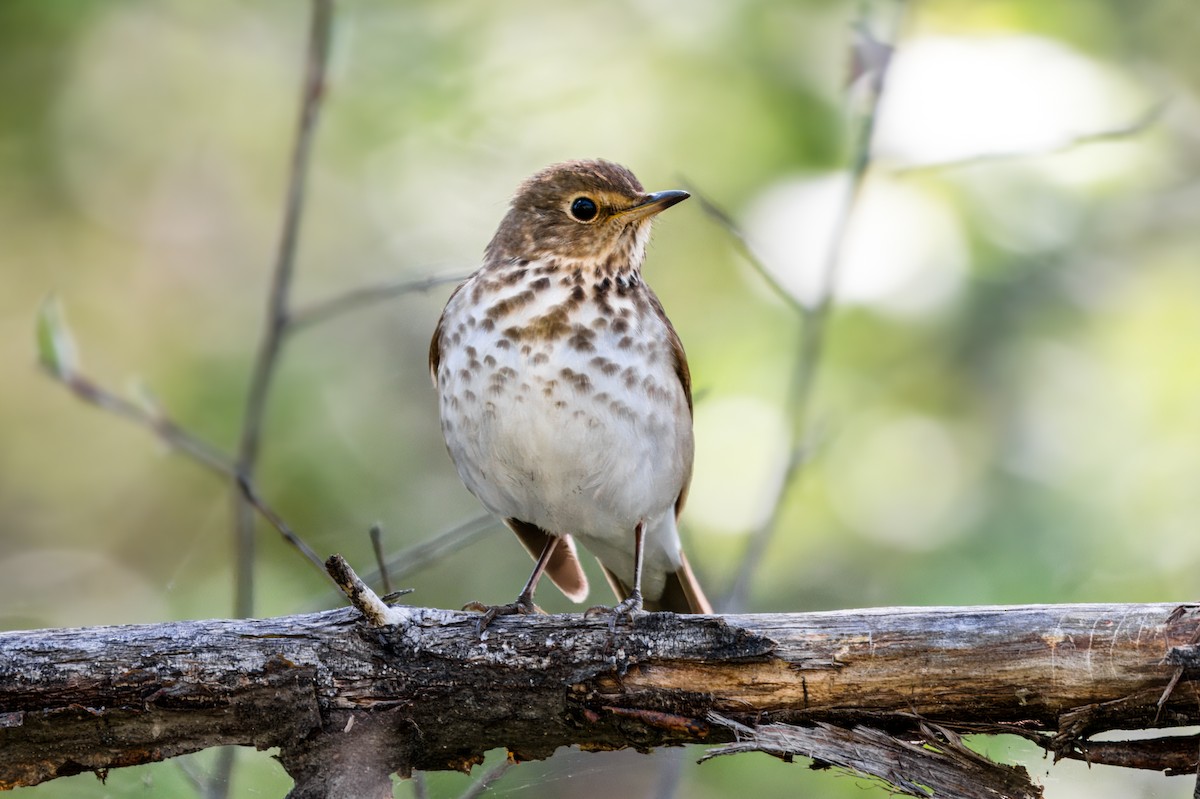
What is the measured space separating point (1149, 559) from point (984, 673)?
2324 millimetres

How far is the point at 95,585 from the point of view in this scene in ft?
23.3

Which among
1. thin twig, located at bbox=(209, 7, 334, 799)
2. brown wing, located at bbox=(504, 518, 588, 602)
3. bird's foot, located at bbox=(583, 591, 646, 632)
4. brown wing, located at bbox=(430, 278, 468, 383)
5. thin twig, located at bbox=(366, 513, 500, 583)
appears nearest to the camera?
bird's foot, located at bbox=(583, 591, 646, 632)

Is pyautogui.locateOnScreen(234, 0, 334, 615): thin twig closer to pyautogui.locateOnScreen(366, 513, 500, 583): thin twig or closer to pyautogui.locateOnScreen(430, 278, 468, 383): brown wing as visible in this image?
pyautogui.locateOnScreen(366, 513, 500, 583): thin twig

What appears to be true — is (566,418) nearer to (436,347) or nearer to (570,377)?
(570,377)

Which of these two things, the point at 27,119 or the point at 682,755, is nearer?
the point at 682,755

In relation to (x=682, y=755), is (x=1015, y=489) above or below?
above

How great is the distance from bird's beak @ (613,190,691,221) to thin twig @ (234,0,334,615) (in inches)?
45.4

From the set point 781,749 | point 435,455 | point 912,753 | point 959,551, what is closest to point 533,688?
point 781,749

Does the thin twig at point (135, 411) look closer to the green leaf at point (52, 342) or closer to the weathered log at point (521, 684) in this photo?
the green leaf at point (52, 342)

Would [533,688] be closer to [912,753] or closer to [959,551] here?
[912,753]

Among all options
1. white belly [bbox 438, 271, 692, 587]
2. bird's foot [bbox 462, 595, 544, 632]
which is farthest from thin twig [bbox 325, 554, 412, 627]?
white belly [bbox 438, 271, 692, 587]

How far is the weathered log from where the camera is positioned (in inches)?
123

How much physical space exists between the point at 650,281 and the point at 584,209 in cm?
206

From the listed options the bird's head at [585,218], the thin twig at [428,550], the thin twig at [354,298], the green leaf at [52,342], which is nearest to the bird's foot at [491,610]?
the thin twig at [428,550]
